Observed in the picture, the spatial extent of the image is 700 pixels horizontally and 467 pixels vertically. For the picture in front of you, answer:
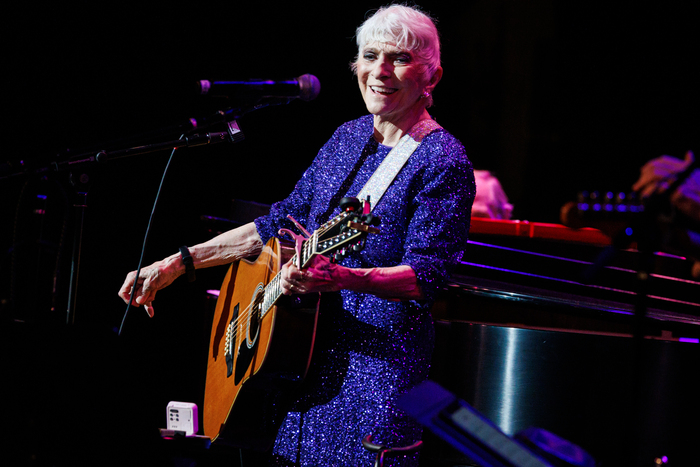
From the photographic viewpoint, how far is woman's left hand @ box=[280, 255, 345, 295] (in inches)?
71.6

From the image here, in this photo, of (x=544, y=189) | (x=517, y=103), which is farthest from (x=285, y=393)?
(x=517, y=103)

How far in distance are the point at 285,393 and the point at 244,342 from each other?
33 cm

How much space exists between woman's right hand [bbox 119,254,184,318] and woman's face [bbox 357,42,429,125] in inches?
42.0

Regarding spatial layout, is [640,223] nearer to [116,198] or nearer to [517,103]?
[116,198]

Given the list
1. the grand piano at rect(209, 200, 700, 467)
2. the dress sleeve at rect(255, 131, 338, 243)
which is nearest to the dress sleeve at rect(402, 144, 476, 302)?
the dress sleeve at rect(255, 131, 338, 243)

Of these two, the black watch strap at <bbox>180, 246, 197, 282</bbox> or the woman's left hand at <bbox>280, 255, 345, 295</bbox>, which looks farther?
the black watch strap at <bbox>180, 246, 197, 282</bbox>

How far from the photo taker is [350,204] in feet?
5.72

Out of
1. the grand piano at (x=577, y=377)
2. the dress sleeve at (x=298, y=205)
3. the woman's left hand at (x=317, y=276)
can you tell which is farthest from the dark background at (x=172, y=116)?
the woman's left hand at (x=317, y=276)

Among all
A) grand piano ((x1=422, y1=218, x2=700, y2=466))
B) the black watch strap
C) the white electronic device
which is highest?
the black watch strap

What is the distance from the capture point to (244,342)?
7.79 ft

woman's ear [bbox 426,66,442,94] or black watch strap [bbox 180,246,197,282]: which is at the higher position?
woman's ear [bbox 426,66,442,94]

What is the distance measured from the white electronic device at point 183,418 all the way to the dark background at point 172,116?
496mm

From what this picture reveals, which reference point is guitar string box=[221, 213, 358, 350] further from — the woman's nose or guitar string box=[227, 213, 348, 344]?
the woman's nose

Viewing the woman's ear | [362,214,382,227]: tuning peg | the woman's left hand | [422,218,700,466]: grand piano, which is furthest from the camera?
[422,218,700,466]: grand piano
